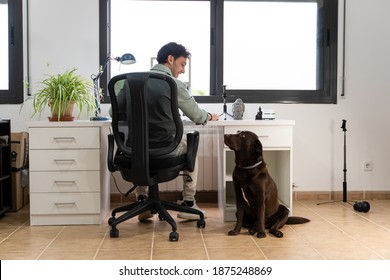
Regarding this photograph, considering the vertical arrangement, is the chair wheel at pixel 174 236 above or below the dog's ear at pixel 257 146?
below

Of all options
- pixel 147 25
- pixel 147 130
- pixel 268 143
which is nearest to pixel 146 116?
pixel 147 130

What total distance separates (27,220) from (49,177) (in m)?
0.45

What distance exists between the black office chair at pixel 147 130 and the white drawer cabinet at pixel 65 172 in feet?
1.02

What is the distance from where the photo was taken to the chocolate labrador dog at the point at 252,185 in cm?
294

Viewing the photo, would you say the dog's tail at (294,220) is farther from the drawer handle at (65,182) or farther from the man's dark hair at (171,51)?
the drawer handle at (65,182)

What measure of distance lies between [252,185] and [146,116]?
803 mm

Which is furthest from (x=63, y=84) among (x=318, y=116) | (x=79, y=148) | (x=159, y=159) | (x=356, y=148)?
(x=356, y=148)

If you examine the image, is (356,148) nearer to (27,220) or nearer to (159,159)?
Answer: (159,159)

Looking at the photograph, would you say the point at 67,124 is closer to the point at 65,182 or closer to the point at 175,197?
the point at 65,182

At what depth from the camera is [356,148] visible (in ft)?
13.9

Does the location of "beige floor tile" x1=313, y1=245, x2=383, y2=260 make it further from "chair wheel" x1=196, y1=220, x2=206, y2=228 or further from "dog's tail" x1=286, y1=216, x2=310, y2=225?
"chair wheel" x1=196, y1=220, x2=206, y2=228

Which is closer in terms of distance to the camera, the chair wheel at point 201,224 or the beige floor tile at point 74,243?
the beige floor tile at point 74,243

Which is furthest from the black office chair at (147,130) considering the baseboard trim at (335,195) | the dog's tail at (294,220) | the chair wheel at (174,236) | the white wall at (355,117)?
the baseboard trim at (335,195)

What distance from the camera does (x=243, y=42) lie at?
4230 millimetres
